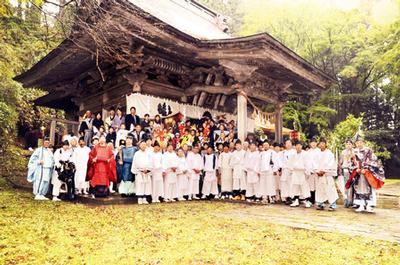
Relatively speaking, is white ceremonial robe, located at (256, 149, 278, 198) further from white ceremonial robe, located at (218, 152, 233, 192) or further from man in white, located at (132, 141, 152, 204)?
man in white, located at (132, 141, 152, 204)

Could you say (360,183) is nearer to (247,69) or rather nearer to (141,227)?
(247,69)

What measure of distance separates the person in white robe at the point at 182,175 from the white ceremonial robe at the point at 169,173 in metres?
0.20

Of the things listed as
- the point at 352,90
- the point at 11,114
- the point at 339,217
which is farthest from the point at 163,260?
the point at 352,90

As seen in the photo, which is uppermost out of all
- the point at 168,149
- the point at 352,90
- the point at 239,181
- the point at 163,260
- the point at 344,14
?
the point at 344,14

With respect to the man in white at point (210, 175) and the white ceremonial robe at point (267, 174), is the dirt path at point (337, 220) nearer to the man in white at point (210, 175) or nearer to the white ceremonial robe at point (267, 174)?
the white ceremonial robe at point (267, 174)

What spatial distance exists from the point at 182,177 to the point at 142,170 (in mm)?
1460

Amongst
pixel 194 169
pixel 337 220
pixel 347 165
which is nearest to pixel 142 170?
pixel 194 169

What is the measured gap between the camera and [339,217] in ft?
19.7

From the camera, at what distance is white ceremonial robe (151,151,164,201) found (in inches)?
333

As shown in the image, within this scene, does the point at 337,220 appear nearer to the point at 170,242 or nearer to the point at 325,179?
the point at 325,179

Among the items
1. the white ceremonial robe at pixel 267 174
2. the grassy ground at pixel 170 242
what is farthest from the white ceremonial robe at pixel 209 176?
the grassy ground at pixel 170 242

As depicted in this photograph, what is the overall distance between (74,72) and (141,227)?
8.27 meters

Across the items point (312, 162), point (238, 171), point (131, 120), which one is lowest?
point (238, 171)

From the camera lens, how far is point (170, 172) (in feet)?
28.7
